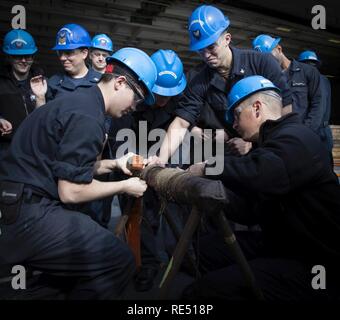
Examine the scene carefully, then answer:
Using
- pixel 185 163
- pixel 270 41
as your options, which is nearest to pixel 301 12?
pixel 270 41

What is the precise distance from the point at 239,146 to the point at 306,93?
71.7 inches

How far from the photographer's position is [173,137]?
3289mm

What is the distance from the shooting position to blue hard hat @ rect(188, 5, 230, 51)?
2945 millimetres

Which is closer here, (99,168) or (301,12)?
(99,168)

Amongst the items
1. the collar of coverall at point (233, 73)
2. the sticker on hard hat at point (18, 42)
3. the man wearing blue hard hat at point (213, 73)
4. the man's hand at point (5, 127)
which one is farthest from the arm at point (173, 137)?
the sticker on hard hat at point (18, 42)

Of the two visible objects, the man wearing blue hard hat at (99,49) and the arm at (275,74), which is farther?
the man wearing blue hard hat at (99,49)

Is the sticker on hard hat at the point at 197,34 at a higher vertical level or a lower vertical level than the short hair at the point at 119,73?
higher

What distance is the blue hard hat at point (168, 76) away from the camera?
3.38 meters

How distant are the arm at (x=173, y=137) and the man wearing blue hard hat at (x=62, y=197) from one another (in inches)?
44.6

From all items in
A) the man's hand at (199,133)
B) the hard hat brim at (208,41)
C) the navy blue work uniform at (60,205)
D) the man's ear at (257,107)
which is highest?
the hard hat brim at (208,41)

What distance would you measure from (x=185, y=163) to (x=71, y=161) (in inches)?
77.5

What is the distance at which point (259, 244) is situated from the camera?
2521 mm

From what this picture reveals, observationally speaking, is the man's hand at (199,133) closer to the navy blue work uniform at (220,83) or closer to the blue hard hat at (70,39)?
the navy blue work uniform at (220,83)
